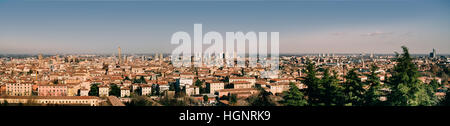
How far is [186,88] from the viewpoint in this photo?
19531 millimetres

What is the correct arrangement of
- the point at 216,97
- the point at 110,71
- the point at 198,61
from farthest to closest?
the point at 198,61
the point at 110,71
the point at 216,97

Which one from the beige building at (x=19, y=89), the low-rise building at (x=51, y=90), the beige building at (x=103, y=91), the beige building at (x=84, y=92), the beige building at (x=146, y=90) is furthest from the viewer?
the beige building at (x=146, y=90)

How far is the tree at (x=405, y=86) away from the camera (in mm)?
4961

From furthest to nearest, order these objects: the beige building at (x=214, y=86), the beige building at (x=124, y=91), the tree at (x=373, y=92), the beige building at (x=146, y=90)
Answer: the beige building at (x=214, y=86), the beige building at (x=146, y=90), the beige building at (x=124, y=91), the tree at (x=373, y=92)

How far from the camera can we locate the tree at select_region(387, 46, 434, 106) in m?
4.96

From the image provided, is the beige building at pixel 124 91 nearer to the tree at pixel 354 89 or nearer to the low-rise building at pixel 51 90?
the low-rise building at pixel 51 90

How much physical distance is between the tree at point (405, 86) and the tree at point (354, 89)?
51cm

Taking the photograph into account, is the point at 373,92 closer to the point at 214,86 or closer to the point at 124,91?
the point at 214,86

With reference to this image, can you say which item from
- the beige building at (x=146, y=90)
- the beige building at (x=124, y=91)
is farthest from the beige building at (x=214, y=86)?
the beige building at (x=124, y=91)
